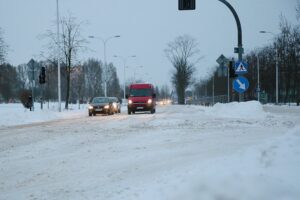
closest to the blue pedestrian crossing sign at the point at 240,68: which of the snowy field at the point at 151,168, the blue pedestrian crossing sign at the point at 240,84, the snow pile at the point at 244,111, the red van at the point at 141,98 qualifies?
the blue pedestrian crossing sign at the point at 240,84

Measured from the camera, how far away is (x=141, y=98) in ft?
130

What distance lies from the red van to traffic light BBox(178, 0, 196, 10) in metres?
17.9

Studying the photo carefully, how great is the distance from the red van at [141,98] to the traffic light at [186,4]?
1787 centimetres

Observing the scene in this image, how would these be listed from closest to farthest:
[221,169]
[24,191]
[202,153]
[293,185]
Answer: [293,185] < [221,169] < [24,191] < [202,153]

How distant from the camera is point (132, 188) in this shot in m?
6.82

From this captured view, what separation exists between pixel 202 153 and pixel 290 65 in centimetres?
5438

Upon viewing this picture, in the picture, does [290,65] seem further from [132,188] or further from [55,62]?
[132,188]

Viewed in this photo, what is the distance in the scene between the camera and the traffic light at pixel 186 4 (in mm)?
22328

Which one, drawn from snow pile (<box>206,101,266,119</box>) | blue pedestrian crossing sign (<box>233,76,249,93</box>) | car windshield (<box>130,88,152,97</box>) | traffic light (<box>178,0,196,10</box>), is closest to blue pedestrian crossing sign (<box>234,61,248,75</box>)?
blue pedestrian crossing sign (<box>233,76,249,93</box>)

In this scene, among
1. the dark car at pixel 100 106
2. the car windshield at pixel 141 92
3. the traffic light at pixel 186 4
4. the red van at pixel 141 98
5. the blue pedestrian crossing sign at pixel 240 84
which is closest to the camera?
the traffic light at pixel 186 4

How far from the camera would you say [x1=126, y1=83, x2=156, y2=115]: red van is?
39688 millimetres

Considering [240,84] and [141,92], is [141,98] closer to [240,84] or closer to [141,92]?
[141,92]

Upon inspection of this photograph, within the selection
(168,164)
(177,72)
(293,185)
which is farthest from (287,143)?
(177,72)

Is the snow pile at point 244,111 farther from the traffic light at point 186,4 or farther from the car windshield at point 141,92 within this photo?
the car windshield at point 141,92
